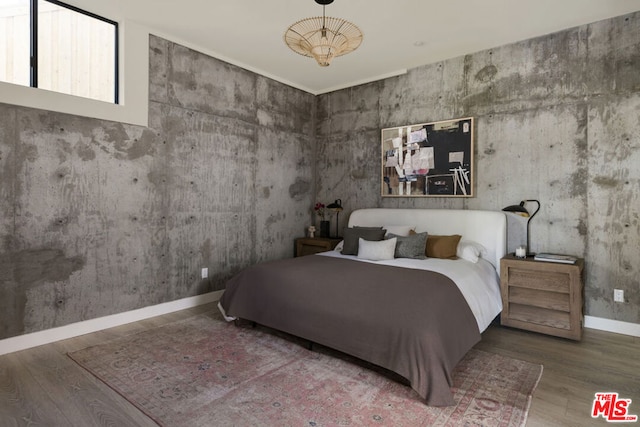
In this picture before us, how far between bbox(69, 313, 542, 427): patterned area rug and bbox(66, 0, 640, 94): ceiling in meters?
2.99

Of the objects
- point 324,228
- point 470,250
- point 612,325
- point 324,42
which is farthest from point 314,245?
point 612,325

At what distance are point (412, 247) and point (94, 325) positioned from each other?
126 inches

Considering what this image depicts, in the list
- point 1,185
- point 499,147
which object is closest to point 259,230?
point 1,185

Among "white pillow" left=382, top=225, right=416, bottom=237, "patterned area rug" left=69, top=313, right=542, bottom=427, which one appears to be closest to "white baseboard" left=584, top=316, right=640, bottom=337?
"patterned area rug" left=69, top=313, right=542, bottom=427

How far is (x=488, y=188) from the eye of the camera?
391 cm

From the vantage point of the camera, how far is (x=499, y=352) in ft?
9.18

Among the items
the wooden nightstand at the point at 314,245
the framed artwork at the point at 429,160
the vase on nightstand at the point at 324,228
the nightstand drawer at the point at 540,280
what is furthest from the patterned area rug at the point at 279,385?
the vase on nightstand at the point at 324,228

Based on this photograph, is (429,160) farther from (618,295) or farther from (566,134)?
(618,295)

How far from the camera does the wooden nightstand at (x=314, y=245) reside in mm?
4699

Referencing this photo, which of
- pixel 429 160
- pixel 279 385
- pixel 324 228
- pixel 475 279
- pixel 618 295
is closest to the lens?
pixel 279 385

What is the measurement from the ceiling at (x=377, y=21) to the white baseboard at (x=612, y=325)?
287cm

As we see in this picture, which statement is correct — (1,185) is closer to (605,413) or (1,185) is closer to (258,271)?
(258,271)

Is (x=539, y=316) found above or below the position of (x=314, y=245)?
below

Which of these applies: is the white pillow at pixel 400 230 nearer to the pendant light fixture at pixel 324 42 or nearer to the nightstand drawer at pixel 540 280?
the nightstand drawer at pixel 540 280
